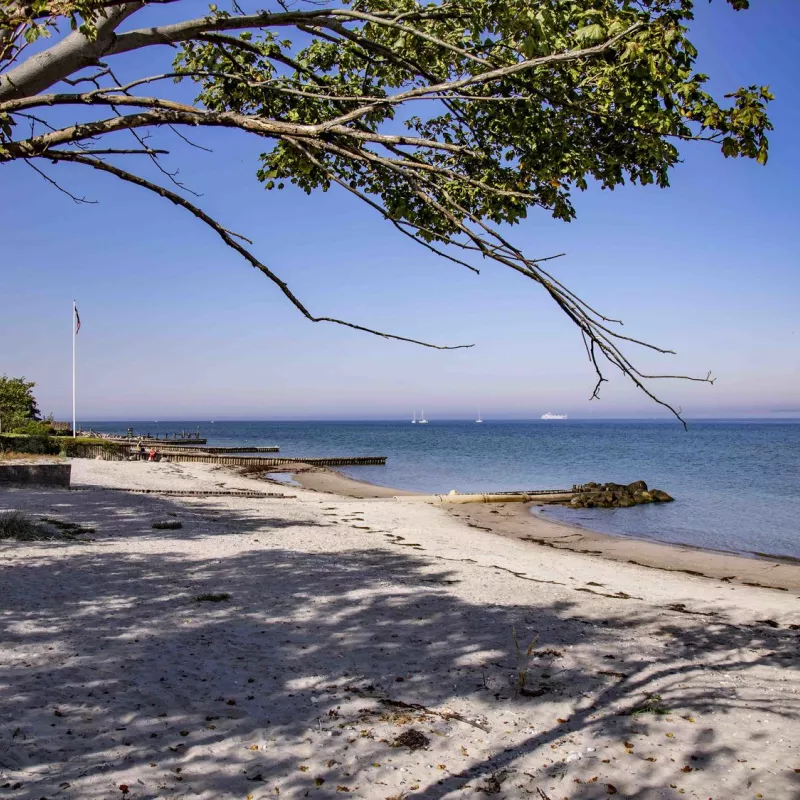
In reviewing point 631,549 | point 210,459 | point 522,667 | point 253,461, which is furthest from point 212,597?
point 253,461

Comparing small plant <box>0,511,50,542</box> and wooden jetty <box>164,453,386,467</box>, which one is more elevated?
small plant <box>0,511,50,542</box>

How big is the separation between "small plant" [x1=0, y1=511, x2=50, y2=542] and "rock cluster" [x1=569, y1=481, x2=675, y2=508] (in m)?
22.9

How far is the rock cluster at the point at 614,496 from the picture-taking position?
3028 centimetres

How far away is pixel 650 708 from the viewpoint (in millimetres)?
5758

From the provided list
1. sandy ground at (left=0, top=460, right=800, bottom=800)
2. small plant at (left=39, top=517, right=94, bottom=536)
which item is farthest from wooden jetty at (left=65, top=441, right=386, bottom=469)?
sandy ground at (left=0, top=460, right=800, bottom=800)

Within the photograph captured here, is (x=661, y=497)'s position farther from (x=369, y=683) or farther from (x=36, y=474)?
(x=369, y=683)

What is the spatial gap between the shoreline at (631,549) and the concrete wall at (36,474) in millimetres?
12981

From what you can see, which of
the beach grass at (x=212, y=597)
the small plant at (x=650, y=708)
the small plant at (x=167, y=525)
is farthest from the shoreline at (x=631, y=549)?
the beach grass at (x=212, y=597)

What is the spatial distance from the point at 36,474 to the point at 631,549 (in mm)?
17845

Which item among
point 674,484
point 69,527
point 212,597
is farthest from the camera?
point 674,484

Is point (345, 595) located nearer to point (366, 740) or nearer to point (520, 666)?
point (520, 666)

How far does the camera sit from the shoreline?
16344mm

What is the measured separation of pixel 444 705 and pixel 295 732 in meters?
1.32

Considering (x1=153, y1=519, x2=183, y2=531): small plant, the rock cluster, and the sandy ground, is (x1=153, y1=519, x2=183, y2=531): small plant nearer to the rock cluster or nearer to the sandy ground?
the sandy ground
